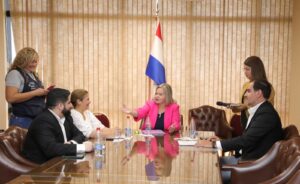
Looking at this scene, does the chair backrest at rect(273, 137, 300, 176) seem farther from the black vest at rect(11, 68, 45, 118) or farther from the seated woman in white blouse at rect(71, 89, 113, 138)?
the black vest at rect(11, 68, 45, 118)

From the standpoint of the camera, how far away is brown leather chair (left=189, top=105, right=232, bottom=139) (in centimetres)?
588

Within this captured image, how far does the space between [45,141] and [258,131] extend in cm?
Result: 190

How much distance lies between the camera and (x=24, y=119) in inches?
158

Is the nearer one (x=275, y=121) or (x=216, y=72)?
(x=275, y=121)

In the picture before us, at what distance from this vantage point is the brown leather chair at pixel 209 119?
5883mm

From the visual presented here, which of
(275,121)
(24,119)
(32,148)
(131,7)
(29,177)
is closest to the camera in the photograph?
(29,177)

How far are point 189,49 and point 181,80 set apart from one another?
0.57 metres

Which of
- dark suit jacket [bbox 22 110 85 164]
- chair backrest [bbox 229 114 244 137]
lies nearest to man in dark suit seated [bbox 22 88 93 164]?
dark suit jacket [bbox 22 110 85 164]

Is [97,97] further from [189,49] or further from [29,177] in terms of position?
[29,177]

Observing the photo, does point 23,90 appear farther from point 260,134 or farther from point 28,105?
point 260,134

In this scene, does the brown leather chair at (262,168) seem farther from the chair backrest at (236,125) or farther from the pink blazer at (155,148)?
the chair backrest at (236,125)

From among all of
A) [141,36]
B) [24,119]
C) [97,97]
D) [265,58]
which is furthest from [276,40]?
[24,119]

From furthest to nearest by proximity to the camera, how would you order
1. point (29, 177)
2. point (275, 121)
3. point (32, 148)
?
point (275, 121), point (32, 148), point (29, 177)

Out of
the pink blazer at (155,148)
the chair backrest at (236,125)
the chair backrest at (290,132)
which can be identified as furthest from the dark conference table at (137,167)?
the chair backrest at (236,125)
